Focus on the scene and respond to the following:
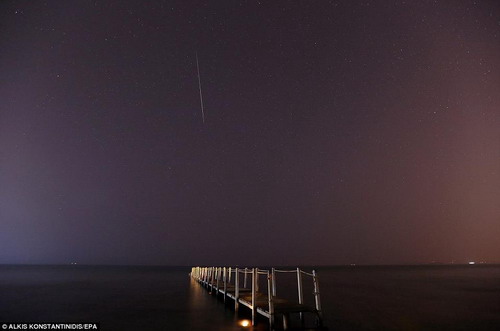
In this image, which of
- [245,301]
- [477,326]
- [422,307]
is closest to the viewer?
[245,301]

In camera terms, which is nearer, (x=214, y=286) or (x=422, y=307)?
(x=422, y=307)

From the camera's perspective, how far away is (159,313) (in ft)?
72.7

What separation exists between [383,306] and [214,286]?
12728 millimetres

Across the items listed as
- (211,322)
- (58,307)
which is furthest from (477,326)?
(58,307)

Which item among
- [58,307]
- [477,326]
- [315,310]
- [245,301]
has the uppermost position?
[58,307]

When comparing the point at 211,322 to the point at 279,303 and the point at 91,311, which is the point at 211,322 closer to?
the point at 279,303

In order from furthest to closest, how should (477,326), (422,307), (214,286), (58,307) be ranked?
1. (214,286)
2. (422,307)
3. (58,307)
4. (477,326)

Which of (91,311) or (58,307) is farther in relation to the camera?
(58,307)

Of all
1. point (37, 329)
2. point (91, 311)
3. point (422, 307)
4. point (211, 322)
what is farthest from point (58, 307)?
point (422, 307)

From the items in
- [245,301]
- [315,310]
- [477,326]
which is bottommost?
[477,326]

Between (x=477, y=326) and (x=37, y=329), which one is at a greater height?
(x=37, y=329)

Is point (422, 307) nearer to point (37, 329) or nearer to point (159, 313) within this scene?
point (159, 313)

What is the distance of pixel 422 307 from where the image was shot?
27875 mm

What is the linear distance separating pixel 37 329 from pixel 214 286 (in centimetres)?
1545
